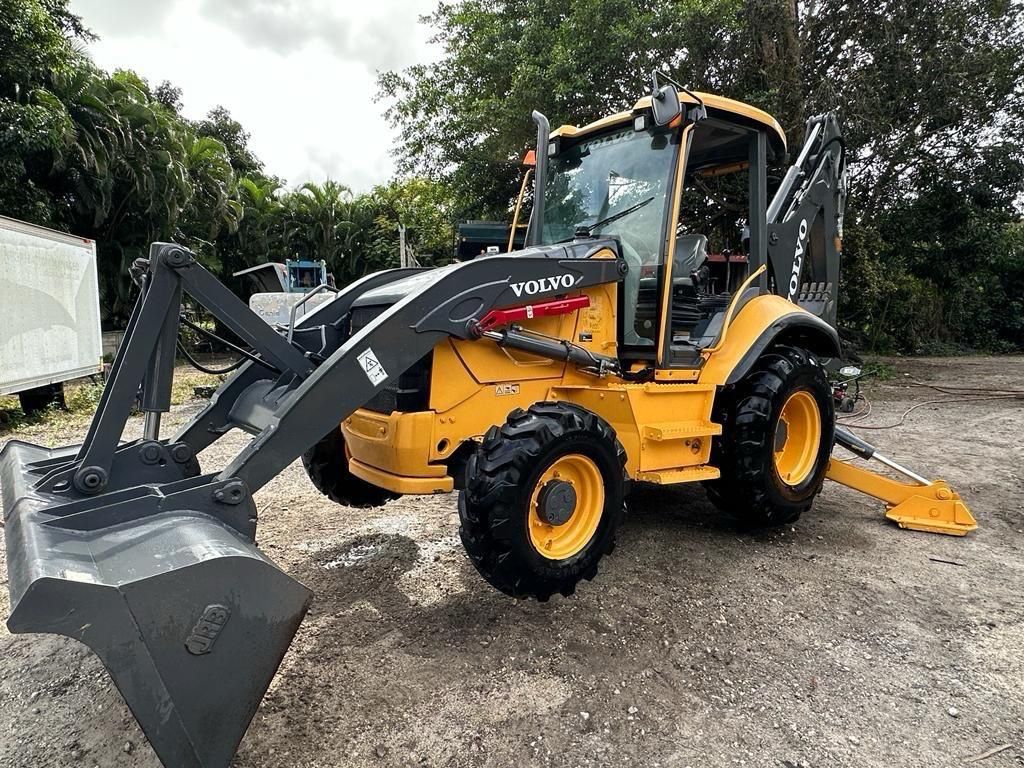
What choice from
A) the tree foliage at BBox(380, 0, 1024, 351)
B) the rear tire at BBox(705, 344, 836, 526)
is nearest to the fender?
the rear tire at BBox(705, 344, 836, 526)

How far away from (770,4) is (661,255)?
8.69 m

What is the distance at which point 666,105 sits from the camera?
10.6 ft

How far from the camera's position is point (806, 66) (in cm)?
1086

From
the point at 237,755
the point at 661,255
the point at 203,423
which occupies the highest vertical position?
the point at 661,255

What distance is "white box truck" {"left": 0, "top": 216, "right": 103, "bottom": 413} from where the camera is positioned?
24.6 ft

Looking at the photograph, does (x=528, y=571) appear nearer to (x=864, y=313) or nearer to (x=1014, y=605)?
(x=1014, y=605)

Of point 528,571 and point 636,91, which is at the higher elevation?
point 636,91

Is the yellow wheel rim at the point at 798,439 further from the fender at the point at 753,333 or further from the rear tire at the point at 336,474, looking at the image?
the rear tire at the point at 336,474

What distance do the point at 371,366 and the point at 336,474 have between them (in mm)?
1444

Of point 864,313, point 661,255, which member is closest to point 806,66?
point 864,313

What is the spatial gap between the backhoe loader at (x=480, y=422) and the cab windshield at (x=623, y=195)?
0.06 ft

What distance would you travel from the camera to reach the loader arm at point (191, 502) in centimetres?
182

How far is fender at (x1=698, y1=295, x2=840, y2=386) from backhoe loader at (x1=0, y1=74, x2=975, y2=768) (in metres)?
0.02

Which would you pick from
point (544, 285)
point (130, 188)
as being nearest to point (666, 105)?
point (544, 285)
